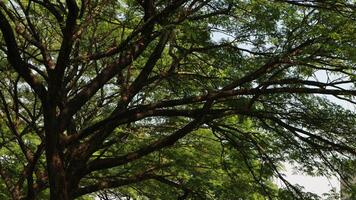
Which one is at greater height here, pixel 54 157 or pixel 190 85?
pixel 190 85

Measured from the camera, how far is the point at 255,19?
27.9 ft

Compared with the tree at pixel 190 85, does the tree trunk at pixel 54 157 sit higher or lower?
lower

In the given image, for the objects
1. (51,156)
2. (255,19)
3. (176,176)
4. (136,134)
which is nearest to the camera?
(51,156)

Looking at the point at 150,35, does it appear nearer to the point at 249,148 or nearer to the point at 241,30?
the point at 241,30

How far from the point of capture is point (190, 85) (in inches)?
399

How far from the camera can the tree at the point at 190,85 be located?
24.6ft

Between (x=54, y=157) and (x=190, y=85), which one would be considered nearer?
(x=54, y=157)

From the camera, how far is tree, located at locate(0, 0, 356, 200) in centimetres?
751

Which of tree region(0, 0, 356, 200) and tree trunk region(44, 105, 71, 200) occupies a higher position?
tree region(0, 0, 356, 200)

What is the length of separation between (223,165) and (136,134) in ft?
7.33

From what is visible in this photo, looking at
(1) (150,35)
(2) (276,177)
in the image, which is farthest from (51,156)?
(2) (276,177)

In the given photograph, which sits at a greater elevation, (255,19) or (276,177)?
(255,19)

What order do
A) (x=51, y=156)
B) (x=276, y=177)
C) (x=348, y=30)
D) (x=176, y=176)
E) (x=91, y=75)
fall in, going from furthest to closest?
(x=91, y=75)
(x=176, y=176)
(x=276, y=177)
(x=51, y=156)
(x=348, y=30)

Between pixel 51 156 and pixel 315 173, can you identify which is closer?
pixel 51 156
